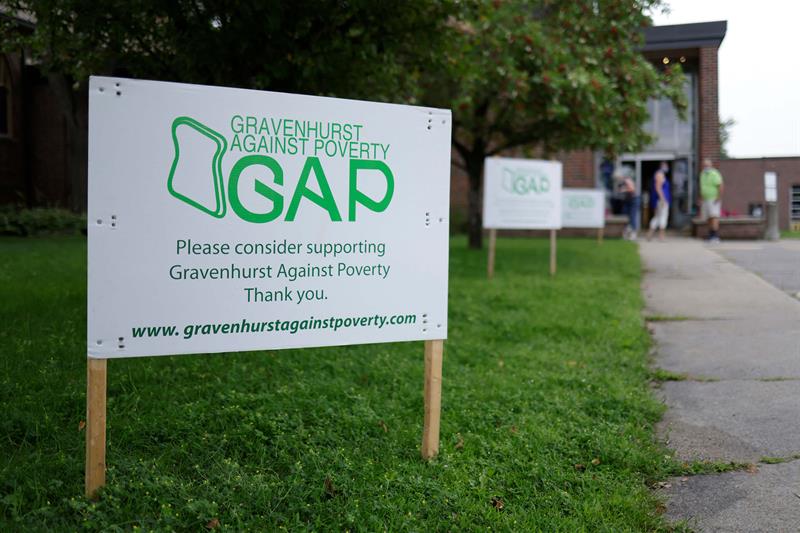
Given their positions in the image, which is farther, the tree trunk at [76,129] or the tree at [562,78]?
the tree trunk at [76,129]

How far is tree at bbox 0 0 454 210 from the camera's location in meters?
5.68

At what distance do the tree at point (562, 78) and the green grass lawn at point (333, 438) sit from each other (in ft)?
18.4

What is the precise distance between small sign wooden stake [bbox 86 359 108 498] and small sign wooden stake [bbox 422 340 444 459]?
1.41 metres

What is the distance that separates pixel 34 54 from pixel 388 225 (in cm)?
588

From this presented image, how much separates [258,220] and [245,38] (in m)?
2.95

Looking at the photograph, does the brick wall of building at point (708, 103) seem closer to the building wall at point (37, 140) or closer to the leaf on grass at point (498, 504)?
the building wall at point (37, 140)

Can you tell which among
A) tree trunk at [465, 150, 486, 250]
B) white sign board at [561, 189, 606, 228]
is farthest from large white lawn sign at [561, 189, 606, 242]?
tree trunk at [465, 150, 486, 250]

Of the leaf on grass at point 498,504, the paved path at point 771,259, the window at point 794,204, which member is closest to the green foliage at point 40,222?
the paved path at point 771,259

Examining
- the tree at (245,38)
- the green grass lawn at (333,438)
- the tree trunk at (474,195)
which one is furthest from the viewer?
the tree trunk at (474,195)

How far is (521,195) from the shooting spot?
10867 mm

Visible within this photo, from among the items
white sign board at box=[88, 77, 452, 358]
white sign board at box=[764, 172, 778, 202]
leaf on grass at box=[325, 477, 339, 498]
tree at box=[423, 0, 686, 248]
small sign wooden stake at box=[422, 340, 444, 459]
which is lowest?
leaf on grass at box=[325, 477, 339, 498]

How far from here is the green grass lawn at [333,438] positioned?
300 cm

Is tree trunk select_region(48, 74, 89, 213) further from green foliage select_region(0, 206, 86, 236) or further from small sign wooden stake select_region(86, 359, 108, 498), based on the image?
small sign wooden stake select_region(86, 359, 108, 498)

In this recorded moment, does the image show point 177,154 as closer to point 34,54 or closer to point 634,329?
point 634,329
